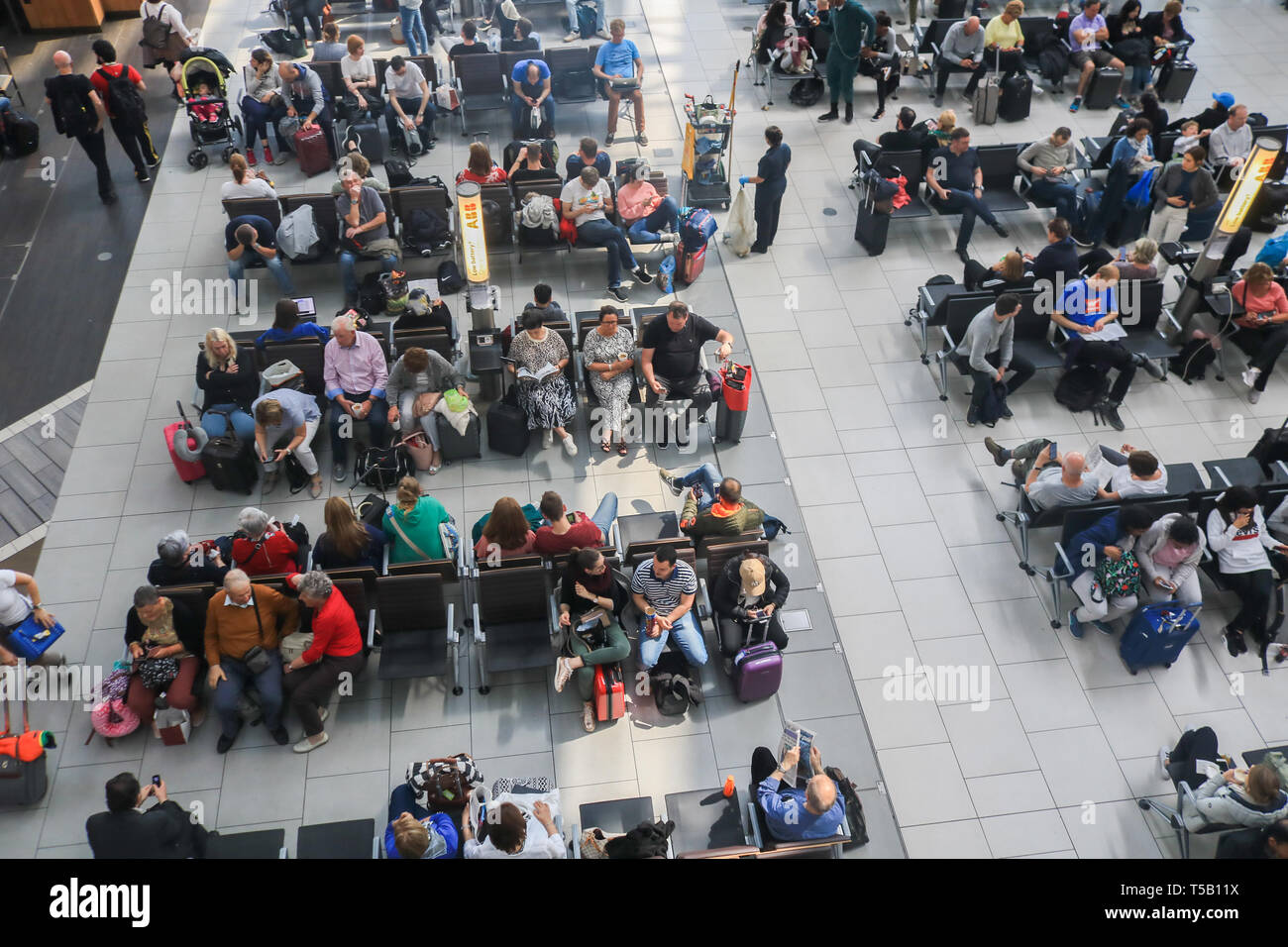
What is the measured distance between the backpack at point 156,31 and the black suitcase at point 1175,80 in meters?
13.2

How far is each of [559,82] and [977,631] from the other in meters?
8.93

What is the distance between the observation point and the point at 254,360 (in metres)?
8.89

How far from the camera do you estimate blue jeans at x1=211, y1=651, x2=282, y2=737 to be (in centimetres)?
677

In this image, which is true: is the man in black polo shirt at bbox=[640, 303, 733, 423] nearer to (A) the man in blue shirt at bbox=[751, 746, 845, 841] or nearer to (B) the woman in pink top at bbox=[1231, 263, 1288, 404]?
(A) the man in blue shirt at bbox=[751, 746, 845, 841]

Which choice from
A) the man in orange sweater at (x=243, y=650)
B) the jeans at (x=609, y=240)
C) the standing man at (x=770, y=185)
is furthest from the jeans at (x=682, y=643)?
the standing man at (x=770, y=185)

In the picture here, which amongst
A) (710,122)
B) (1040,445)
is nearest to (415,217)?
(710,122)

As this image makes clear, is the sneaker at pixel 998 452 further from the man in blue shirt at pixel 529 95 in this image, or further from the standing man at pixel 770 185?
the man in blue shirt at pixel 529 95

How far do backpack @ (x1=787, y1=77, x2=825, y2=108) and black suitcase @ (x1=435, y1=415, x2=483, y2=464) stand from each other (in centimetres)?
746

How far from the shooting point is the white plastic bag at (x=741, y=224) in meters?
10.8

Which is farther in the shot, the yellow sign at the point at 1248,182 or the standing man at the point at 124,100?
the standing man at the point at 124,100

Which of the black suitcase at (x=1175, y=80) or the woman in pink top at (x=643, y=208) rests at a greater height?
the black suitcase at (x=1175, y=80)

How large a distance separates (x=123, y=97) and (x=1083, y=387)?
35.4 ft
